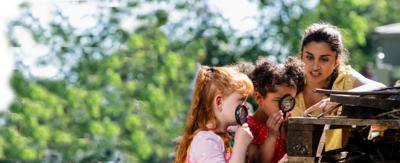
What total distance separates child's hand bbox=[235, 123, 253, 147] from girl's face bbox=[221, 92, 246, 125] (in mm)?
122

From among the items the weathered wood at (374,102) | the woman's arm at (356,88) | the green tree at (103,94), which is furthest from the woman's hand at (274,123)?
the green tree at (103,94)

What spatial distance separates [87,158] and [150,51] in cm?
475

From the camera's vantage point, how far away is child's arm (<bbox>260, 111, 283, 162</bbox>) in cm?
581

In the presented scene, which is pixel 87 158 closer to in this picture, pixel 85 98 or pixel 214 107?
pixel 85 98

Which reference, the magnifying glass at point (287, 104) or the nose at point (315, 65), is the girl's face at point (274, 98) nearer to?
the magnifying glass at point (287, 104)

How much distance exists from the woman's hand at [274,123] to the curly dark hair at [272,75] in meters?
0.24

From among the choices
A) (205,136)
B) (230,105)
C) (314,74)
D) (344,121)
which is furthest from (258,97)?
(344,121)

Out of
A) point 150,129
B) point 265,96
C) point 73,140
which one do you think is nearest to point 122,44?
point 150,129

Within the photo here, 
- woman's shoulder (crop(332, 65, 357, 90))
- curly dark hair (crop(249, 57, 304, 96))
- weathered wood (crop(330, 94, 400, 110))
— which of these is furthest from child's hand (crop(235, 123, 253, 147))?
woman's shoulder (crop(332, 65, 357, 90))

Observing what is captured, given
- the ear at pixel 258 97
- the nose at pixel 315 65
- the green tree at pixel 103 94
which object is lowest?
the ear at pixel 258 97

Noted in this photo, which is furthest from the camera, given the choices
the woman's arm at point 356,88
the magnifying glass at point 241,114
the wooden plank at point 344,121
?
the woman's arm at point 356,88

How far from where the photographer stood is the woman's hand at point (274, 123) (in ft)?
19.0

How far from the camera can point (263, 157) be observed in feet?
19.4

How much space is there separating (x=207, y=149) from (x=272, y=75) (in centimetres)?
68
